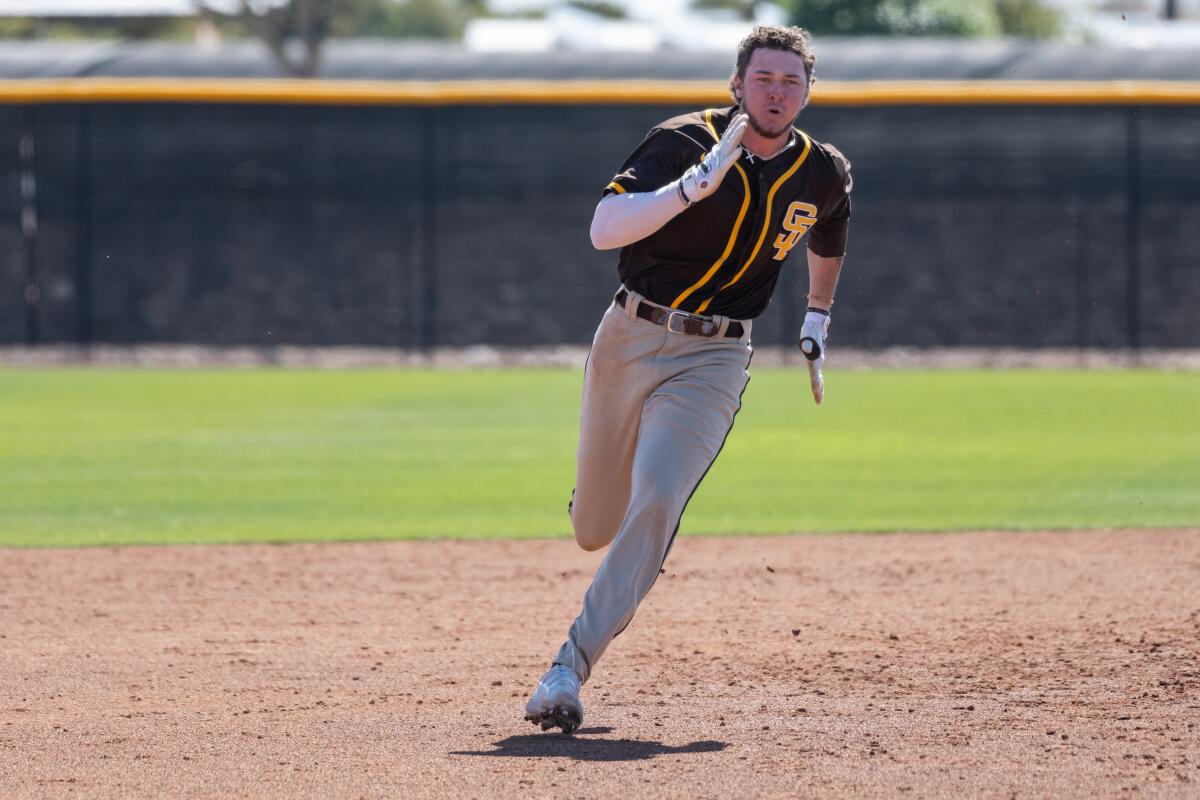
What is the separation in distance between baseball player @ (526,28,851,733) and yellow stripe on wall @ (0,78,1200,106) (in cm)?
1171

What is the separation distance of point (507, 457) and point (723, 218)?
5.87 m

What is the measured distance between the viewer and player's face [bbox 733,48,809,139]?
14.0 feet

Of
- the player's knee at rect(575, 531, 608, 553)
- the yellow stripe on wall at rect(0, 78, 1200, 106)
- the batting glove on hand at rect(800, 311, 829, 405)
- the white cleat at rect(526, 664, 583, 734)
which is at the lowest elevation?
the white cleat at rect(526, 664, 583, 734)

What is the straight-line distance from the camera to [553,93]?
16.3 metres

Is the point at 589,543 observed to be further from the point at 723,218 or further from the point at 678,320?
the point at 723,218

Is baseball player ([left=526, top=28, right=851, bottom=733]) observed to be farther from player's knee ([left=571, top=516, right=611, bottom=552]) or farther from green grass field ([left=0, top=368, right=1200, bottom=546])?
green grass field ([left=0, top=368, right=1200, bottom=546])

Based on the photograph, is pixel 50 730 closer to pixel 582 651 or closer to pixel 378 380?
pixel 582 651

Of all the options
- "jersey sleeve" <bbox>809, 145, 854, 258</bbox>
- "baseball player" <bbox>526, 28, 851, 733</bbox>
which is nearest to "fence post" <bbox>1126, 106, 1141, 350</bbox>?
"jersey sleeve" <bbox>809, 145, 854, 258</bbox>

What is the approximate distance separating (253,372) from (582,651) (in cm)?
1200

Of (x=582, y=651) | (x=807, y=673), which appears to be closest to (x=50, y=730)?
(x=582, y=651)

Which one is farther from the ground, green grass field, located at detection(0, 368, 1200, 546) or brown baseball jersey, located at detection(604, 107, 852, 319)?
brown baseball jersey, located at detection(604, 107, 852, 319)

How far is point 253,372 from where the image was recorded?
15.7 m

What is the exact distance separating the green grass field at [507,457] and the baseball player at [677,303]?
3326 mm

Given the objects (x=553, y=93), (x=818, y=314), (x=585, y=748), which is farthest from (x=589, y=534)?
(x=553, y=93)
